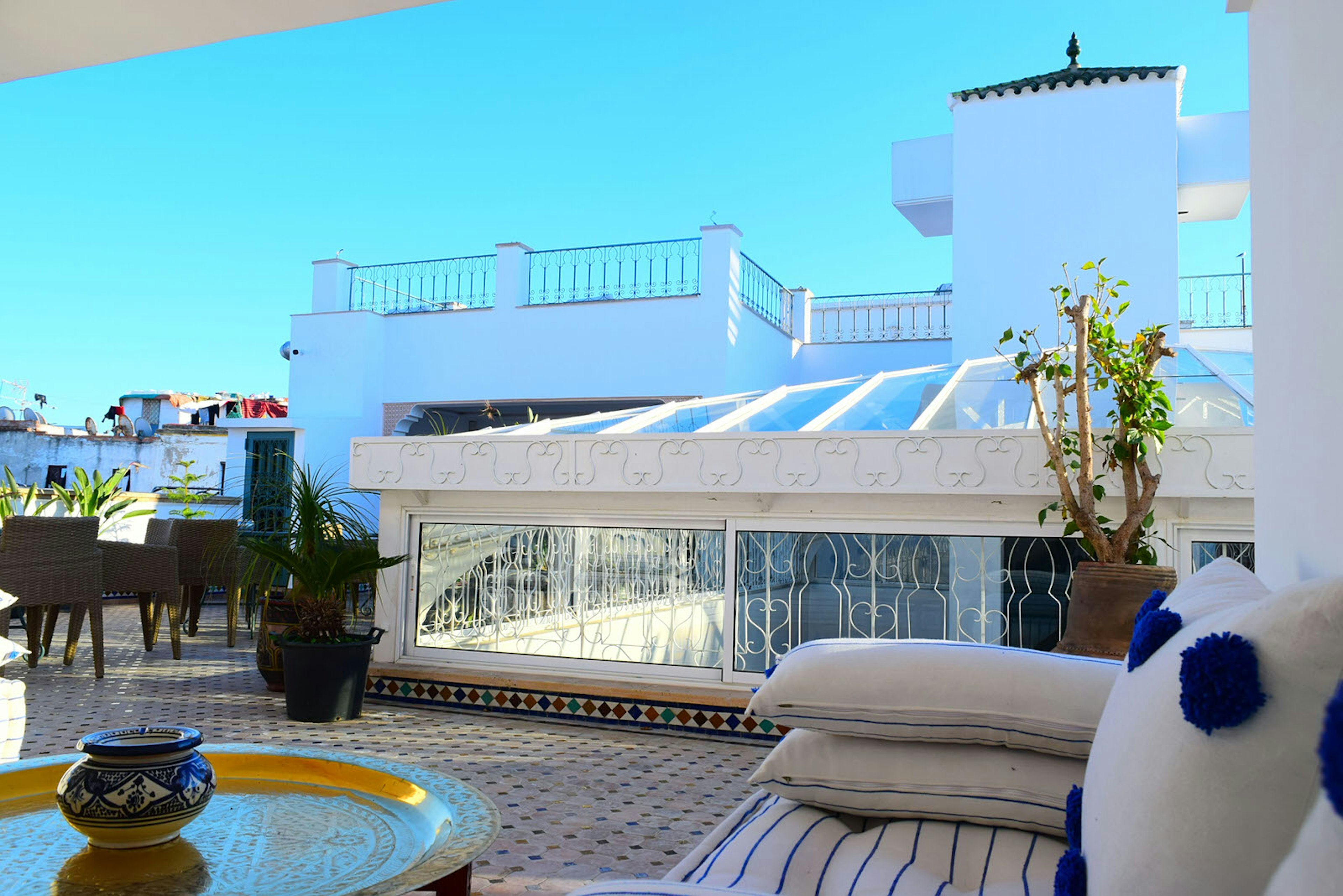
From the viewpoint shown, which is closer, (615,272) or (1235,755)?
(1235,755)

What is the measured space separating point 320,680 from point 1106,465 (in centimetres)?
362

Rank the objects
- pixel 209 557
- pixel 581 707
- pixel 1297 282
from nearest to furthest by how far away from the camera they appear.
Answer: pixel 1297 282
pixel 581 707
pixel 209 557

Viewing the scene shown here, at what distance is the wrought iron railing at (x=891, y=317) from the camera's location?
12812 mm

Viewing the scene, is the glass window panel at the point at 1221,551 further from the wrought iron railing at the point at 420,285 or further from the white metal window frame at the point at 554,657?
the wrought iron railing at the point at 420,285

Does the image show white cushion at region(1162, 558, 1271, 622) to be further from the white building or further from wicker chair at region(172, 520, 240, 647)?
wicker chair at region(172, 520, 240, 647)

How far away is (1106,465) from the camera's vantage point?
385 cm

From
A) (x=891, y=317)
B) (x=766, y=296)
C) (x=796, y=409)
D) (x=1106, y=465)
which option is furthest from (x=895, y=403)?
(x=766, y=296)

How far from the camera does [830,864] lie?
1.58 meters

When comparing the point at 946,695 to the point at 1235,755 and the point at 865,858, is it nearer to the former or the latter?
the point at 865,858

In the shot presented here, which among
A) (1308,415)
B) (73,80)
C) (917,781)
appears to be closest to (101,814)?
(917,781)

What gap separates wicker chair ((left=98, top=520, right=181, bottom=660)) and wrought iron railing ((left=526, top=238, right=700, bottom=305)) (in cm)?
717

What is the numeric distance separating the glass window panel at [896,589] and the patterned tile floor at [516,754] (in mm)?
625

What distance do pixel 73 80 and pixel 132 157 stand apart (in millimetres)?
2164

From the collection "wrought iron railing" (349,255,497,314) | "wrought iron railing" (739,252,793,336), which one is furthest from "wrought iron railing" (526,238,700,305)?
"wrought iron railing" (349,255,497,314)
